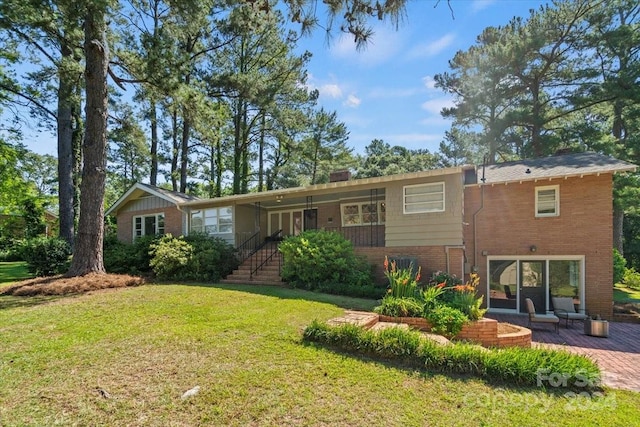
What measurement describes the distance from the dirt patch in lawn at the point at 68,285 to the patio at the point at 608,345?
11840mm

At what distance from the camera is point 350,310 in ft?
24.7

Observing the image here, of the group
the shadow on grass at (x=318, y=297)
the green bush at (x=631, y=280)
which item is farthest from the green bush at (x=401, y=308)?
the green bush at (x=631, y=280)

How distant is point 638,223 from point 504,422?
3097cm

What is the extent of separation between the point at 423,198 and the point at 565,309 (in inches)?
212

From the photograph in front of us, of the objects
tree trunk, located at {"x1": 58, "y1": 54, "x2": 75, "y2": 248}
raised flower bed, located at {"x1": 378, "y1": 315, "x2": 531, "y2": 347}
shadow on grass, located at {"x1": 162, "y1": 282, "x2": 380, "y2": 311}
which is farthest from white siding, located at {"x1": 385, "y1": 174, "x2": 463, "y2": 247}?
tree trunk, located at {"x1": 58, "y1": 54, "x2": 75, "y2": 248}

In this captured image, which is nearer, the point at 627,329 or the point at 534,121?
the point at 627,329

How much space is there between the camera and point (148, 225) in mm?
18203

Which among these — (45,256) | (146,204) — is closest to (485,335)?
(45,256)

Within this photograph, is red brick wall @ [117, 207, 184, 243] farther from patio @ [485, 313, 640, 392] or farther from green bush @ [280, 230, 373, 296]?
patio @ [485, 313, 640, 392]

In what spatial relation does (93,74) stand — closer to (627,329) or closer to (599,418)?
(599,418)

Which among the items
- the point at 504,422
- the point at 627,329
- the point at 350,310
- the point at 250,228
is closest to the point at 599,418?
the point at 504,422

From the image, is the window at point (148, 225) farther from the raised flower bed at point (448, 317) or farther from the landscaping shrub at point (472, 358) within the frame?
the landscaping shrub at point (472, 358)

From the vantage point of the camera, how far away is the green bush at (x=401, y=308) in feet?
22.5

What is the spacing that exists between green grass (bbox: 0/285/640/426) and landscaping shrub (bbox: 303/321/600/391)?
0.20 metres
